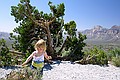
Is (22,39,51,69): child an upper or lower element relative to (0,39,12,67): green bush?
lower

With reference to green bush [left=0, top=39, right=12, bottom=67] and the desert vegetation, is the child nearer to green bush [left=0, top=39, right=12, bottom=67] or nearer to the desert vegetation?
green bush [left=0, top=39, right=12, bottom=67]

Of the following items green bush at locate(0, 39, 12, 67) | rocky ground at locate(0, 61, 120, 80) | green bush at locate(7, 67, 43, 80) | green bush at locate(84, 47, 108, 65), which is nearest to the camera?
green bush at locate(7, 67, 43, 80)

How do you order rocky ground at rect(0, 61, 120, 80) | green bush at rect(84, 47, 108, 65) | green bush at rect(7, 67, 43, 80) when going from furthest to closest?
green bush at rect(84, 47, 108, 65) < rocky ground at rect(0, 61, 120, 80) < green bush at rect(7, 67, 43, 80)

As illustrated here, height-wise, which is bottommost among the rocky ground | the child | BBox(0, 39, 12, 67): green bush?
the rocky ground

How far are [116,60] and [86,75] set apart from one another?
3573 millimetres

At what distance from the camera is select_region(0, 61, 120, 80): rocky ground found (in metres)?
8.87

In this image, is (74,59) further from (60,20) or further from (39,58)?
(39,58)

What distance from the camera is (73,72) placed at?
32.0 feet

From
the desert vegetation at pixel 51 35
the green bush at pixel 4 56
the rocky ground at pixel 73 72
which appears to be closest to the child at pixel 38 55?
the rocky ground at pixel 73 72

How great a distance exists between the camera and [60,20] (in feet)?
44.6

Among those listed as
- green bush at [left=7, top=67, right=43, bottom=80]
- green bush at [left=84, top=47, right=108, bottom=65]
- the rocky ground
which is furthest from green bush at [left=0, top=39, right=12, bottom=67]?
green bush at [left=7, top=67, right=43, bottom=80]

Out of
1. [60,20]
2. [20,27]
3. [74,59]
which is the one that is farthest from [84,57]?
[20,27]

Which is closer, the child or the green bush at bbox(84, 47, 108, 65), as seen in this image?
the child

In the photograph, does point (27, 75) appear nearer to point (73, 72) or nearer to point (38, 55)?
point (38, 55)
